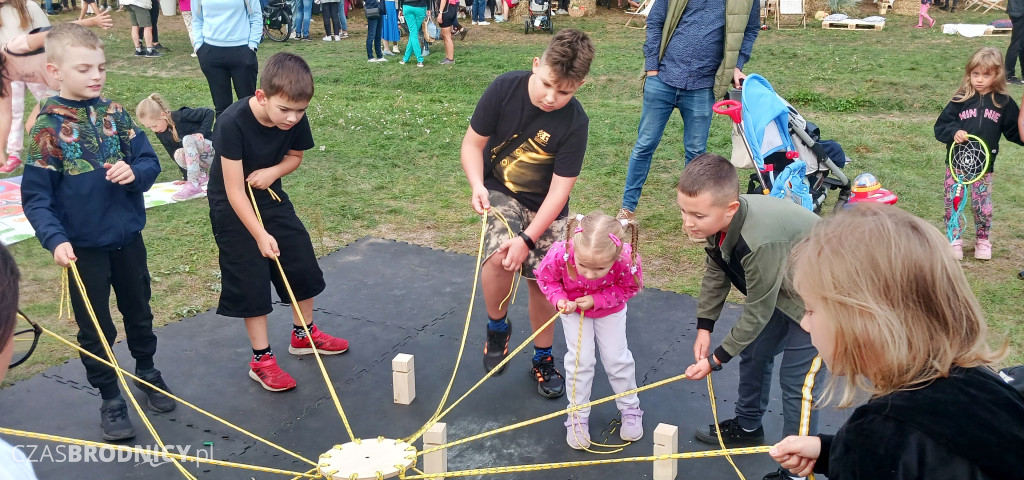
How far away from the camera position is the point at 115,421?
138 inches

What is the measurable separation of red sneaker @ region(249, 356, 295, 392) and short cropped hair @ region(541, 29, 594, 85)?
6.37 ft

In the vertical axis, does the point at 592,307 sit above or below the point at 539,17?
below

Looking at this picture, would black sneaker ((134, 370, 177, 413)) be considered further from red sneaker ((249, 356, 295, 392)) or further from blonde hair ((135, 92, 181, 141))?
blonde hair ((135, 92, 181, 141))

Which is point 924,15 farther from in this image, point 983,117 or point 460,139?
point 983,117

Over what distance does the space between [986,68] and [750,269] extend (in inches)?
121

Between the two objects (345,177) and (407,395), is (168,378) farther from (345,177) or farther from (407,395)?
(345,177)

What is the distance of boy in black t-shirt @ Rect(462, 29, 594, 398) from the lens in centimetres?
366

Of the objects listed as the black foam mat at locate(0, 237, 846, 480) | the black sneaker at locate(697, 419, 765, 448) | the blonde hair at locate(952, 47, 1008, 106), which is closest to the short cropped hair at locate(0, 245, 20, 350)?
the black foam mat at locate(0, 237, 846, 480)

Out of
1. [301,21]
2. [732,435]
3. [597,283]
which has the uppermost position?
[301,21]

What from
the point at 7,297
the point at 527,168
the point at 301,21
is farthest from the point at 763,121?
the point at 301,21

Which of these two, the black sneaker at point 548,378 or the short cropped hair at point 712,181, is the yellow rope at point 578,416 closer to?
the black sneaker at point 548,378

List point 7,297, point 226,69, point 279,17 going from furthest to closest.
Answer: point 279,17, point 226,69, point 7,297

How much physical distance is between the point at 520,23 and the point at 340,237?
1296cm

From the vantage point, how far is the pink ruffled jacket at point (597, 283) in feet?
11.1
